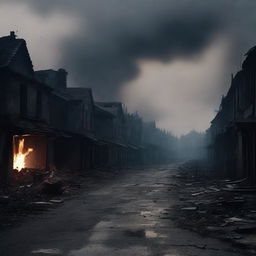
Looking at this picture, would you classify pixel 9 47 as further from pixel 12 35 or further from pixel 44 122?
pixel 44 122

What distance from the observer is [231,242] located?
7.55m

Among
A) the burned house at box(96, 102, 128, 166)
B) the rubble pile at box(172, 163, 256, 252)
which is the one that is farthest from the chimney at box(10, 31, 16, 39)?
the burned house at box(96, 102, 128, 166)

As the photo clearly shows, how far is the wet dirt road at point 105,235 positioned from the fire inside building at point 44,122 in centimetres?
964

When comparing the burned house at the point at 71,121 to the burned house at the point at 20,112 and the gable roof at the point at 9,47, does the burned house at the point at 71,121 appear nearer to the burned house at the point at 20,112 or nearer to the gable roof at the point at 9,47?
the burned house at the point at 20,112

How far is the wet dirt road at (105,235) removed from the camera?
6.87 m

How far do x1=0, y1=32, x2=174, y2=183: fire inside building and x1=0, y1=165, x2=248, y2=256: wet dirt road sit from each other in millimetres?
9637

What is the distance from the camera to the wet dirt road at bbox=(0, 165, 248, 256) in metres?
6.87

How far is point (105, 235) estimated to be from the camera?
824cm

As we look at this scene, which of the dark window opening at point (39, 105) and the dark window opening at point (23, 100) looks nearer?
the dark window opening at point (23, 100)

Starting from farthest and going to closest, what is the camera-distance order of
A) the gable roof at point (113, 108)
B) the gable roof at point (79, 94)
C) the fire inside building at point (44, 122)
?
the gable roof at point (113, 108) < the gable roof at point (79, 94) < the fire inside building at point (44, 122)

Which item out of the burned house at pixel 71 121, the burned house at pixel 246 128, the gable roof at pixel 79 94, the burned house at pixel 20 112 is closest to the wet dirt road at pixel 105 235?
the burned house at pixel 246 128

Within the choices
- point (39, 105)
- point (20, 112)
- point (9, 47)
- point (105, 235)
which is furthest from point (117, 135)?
point (105, 235)

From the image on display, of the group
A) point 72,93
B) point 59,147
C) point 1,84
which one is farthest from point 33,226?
point 72,93

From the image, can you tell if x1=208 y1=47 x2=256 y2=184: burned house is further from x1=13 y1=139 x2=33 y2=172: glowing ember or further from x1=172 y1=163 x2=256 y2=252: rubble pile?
x1=13 y1=139 x2=33 y2=172: glowing ember
